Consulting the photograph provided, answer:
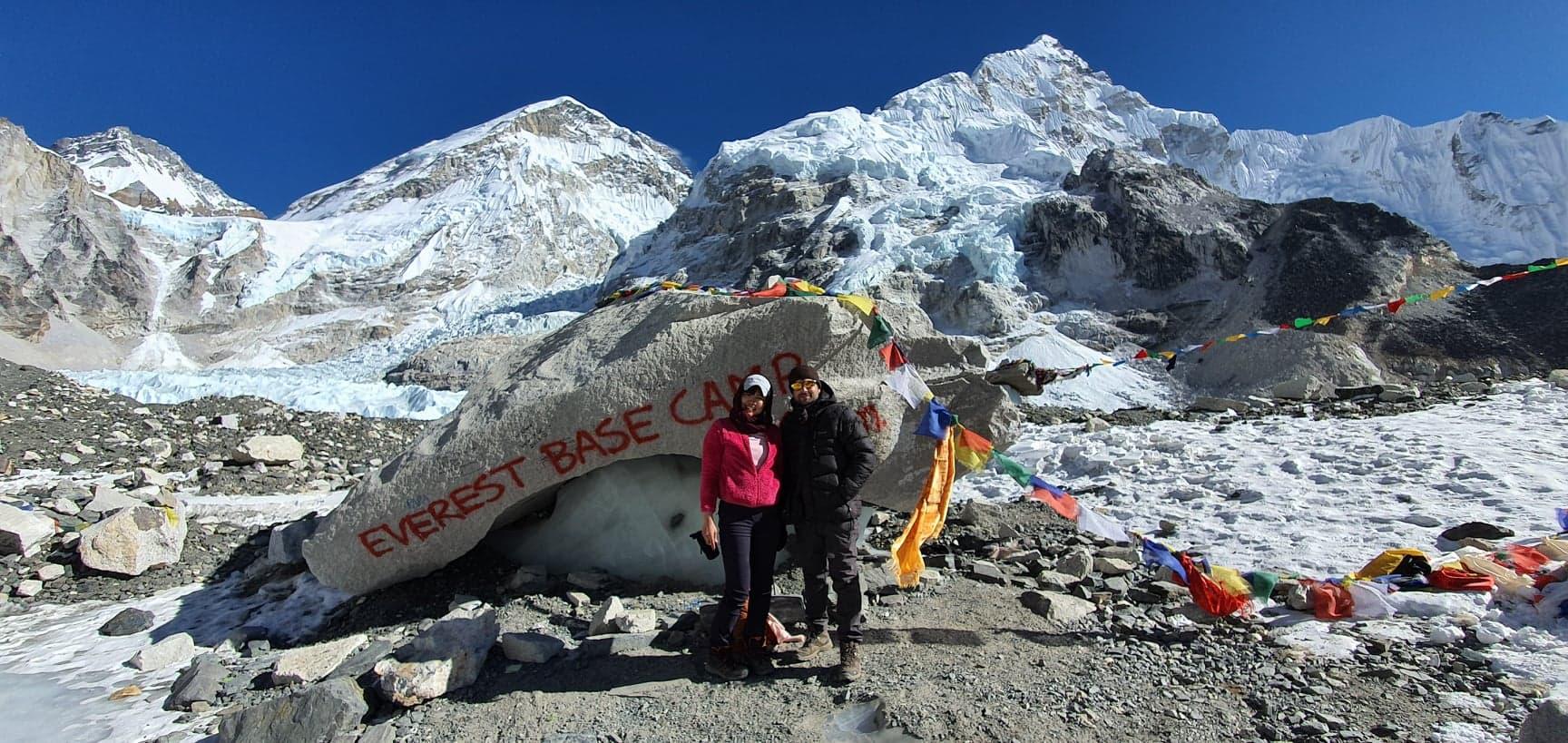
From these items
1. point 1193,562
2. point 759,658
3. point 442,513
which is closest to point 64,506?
point 442,513

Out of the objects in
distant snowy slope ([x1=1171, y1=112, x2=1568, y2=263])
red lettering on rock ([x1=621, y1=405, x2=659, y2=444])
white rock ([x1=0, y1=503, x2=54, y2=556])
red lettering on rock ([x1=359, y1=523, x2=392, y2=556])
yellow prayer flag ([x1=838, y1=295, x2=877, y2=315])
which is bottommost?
red lettering on rock ([x1=359, y1=523, x2=392, y2=556])

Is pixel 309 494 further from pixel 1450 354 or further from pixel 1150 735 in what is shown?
pixel 1450 354

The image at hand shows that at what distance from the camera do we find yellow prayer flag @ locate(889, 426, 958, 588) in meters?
3.86

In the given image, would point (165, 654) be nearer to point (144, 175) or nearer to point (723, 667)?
point (723, 667)

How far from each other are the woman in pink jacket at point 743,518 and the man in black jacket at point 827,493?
0.40ft

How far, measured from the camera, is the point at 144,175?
404 feet

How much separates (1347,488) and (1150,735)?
17.3 feet

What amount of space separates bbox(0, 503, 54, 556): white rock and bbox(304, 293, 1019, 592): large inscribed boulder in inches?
120

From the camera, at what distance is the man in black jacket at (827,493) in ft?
11.5

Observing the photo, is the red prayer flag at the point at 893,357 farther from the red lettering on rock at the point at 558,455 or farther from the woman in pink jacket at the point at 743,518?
the red lettering on rock at the point at 558,455

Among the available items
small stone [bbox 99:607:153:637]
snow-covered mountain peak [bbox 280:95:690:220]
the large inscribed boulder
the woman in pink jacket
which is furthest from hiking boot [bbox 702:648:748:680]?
snow-covered mountain peak [bbox 280:95:690:220]

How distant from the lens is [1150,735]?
293 cm

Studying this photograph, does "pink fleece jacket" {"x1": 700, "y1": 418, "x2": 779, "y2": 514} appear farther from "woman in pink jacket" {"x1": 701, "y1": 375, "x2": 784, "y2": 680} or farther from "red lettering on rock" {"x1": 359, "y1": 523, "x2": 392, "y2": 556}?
"red lettering on rock" {"x1": 359, "y1": 523, "x2": 392, "y2": 556}

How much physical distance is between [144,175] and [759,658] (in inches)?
6392
